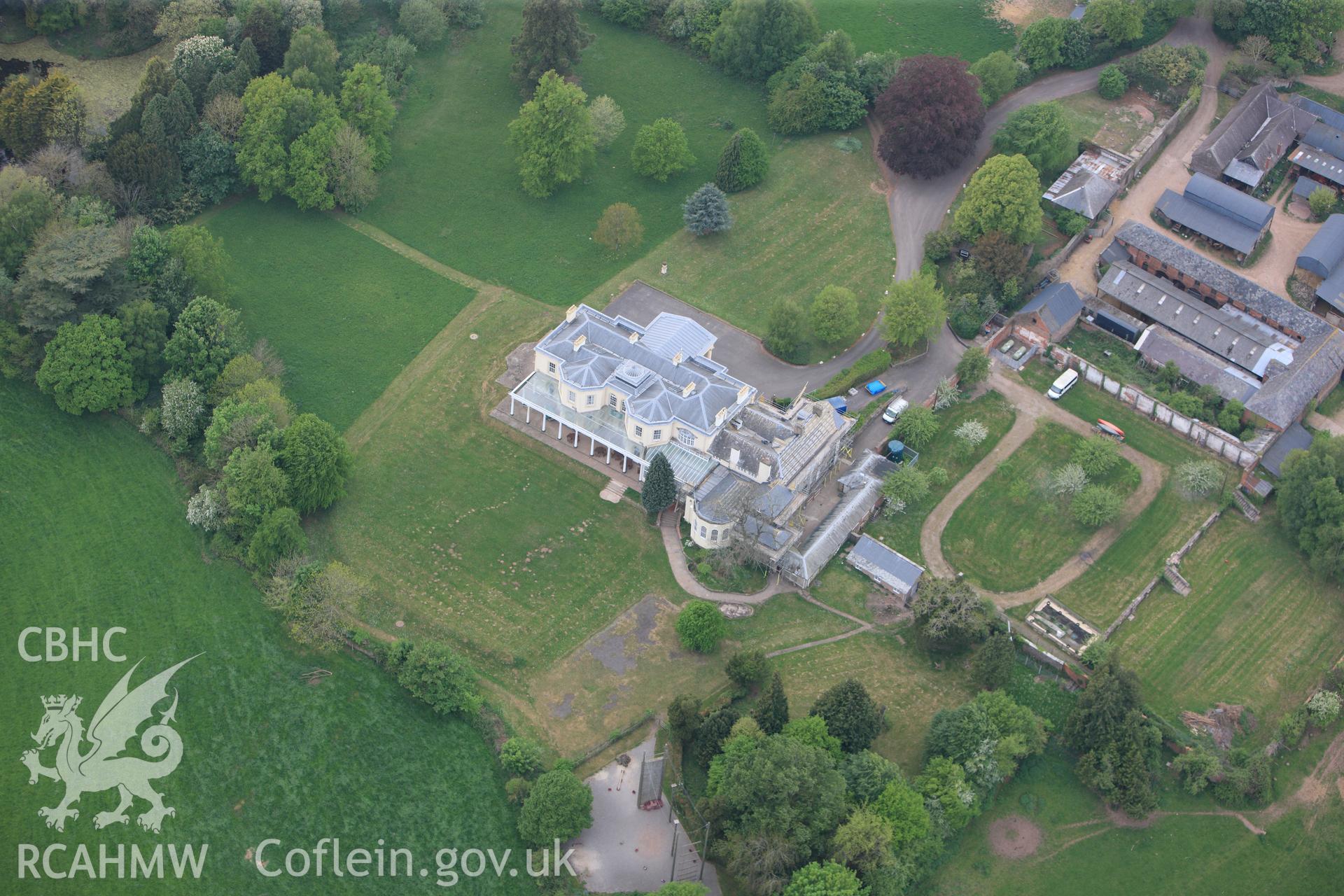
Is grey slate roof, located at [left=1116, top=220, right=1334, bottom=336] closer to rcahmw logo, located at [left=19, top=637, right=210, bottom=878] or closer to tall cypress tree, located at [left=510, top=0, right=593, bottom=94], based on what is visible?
tall cypress tree, located at [left=510, top=0, right=593, bottom=94]

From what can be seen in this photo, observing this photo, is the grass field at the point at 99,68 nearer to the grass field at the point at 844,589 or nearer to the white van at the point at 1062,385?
the grass field at the point at 844,589

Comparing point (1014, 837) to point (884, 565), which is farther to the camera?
point (884, 565)

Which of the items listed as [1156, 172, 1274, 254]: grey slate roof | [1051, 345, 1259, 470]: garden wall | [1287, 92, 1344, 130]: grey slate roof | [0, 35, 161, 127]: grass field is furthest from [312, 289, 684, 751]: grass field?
[1287, 92, 1344, 130]: grey slate roof

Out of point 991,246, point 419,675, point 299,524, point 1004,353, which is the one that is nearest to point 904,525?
point 1004,353

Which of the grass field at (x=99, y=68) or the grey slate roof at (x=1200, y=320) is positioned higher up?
the grey slate roof at (x=1200, y=320)

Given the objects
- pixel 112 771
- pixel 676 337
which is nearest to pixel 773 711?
pixel 676 337

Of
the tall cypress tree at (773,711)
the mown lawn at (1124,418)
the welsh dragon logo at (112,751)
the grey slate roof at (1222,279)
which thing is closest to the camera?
the welsh dragon logo at (112,751)

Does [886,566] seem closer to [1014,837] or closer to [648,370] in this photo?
[1014,837]

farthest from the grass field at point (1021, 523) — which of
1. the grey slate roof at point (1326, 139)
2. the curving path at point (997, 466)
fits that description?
the grey slate roof at point (1326, 139)
